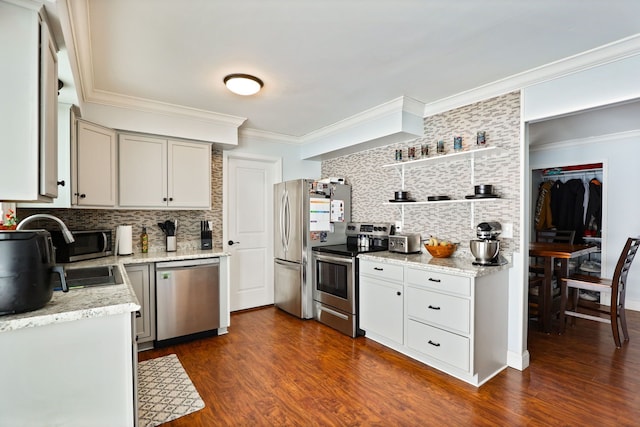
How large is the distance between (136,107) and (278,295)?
2.81m

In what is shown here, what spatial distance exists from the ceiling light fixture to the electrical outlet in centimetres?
248

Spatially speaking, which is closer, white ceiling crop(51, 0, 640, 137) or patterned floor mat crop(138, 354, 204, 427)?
white ceiling crop(51, 0, 640, 137)

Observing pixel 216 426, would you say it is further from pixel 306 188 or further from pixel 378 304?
pixel 306 188

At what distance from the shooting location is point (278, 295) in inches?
175

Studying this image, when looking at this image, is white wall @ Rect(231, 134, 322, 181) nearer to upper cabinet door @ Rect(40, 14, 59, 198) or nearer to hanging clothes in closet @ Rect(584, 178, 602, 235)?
upper cabinet door @ Rect(40, 14, 59, 198)

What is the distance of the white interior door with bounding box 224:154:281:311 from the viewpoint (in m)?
4.32

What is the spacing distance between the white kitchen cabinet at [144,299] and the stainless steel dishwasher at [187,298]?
52mm

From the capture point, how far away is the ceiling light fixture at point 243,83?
2684 mm

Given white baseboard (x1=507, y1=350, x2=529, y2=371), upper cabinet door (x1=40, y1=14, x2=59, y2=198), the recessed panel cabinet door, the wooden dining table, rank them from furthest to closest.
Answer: the wooden dining table < the recessed panel cabinet door < white baseboard (x1=507, y1=350, x2=529, y2=371) < upper cabinet door (x1=40, y1=14, x2=59, y2=198)

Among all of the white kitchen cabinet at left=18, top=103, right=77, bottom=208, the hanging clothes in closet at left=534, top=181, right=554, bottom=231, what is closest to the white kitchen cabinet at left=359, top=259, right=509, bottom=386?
the white kitchen cabinet at left=18, top=103, right=77, bottom=208

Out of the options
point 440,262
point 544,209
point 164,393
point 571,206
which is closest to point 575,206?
point 571,206

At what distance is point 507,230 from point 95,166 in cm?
375

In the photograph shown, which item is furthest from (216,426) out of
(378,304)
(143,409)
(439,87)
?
(439,87)

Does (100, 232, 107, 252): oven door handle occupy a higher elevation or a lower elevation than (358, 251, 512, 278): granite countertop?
higher
